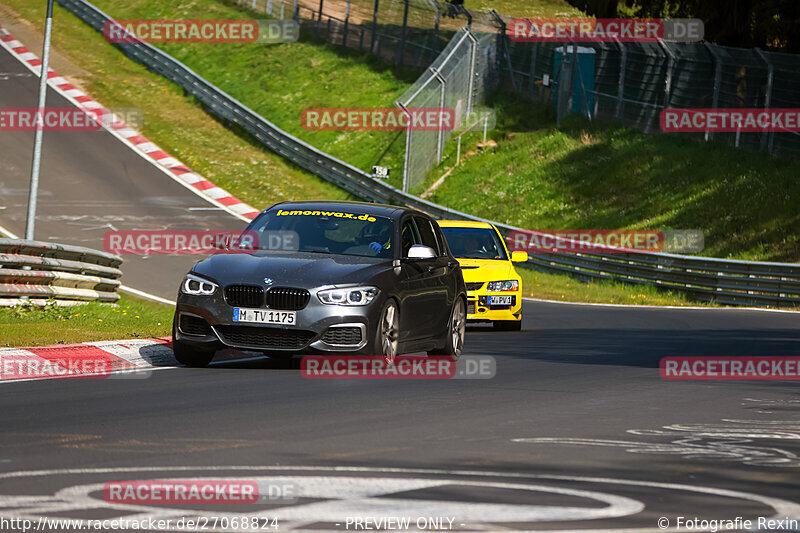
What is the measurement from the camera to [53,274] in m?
17.7

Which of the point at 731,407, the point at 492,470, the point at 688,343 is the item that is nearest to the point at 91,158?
the point at 688,343

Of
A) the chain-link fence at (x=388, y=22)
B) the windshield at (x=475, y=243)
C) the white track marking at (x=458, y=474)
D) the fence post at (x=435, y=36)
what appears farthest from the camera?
the fence post at (x=435, y=36)

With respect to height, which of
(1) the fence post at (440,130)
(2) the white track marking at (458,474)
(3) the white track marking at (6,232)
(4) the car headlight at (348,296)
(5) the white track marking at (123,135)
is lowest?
(3) the white track marking at (6,232)

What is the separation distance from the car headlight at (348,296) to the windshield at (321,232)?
3.00 feet

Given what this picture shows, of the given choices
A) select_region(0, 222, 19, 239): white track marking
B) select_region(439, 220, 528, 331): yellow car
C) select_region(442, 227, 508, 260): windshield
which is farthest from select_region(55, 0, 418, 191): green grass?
select_region(439, 220, 528, 331): yellow car

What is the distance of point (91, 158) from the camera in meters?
40.0

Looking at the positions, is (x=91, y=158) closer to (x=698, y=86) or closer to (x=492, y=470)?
(x=698, y=86)

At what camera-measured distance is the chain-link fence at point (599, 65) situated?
1394 inches

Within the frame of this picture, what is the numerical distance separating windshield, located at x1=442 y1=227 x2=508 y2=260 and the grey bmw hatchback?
6.09 m

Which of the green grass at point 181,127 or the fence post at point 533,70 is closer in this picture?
the green grass at point 181,127

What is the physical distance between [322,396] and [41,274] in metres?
8.10

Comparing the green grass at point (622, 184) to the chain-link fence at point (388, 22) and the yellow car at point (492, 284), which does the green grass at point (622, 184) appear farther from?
the yellow car at point (492, 284)

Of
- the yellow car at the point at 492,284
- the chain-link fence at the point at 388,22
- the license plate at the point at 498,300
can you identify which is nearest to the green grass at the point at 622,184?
the chain-link fence at the point at 388,22

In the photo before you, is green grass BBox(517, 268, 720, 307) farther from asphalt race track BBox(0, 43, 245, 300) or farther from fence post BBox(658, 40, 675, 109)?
fence post BBox(658, 40, 675, 109)
